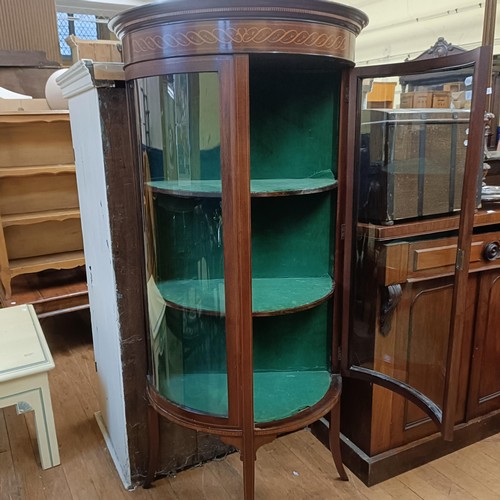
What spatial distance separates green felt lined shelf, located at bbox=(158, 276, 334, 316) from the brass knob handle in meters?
0.58

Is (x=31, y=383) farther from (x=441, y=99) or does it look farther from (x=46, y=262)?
(x=441, y=99)

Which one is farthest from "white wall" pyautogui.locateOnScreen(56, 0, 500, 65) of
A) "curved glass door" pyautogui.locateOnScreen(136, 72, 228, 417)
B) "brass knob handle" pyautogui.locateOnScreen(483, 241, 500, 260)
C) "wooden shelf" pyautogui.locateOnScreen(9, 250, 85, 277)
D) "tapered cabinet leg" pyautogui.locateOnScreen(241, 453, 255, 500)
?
"tapered cabinet leg" pyautogui.locateOnScreen(241, 453, 255, 500)

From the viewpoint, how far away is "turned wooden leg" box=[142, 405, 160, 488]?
1.59m

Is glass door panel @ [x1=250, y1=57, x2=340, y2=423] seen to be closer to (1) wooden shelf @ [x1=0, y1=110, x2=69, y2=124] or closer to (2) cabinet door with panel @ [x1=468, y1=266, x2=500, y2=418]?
(2) cabinet door with panel @ [x1=468, y1=266, x2=500, y2=418]

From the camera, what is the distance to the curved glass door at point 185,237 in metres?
1.18

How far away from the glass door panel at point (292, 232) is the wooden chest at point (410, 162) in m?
0.13

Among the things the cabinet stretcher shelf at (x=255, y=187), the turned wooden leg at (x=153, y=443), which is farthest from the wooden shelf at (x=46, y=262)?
the cabinet stretcher shelf at (x=255, y=187)

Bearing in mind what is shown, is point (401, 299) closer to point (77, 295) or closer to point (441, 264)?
point (441, 264)

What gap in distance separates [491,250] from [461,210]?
54 centimetres

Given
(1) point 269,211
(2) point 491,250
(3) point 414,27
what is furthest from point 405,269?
(3) point 414,27

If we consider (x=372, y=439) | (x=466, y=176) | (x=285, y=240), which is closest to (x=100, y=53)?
(x=285, y=240)

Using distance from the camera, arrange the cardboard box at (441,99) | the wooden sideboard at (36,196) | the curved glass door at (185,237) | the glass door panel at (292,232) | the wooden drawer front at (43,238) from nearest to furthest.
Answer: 1. the curved glass door at (185,237)
2. the glass door panel at (292,232)
3. the cardboard box at (441,99)
4. the wooden sideboard at (36,196)
5. the wooden drawer front at (43,238)

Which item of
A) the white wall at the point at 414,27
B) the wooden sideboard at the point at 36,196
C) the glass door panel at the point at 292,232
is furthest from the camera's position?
the white wall at the point at 414,27

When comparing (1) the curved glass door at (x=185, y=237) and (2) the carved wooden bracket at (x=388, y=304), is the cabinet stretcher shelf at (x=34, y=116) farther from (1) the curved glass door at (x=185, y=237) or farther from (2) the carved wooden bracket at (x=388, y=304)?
(2) the carved wooden bracket at (x=388, y=304)
